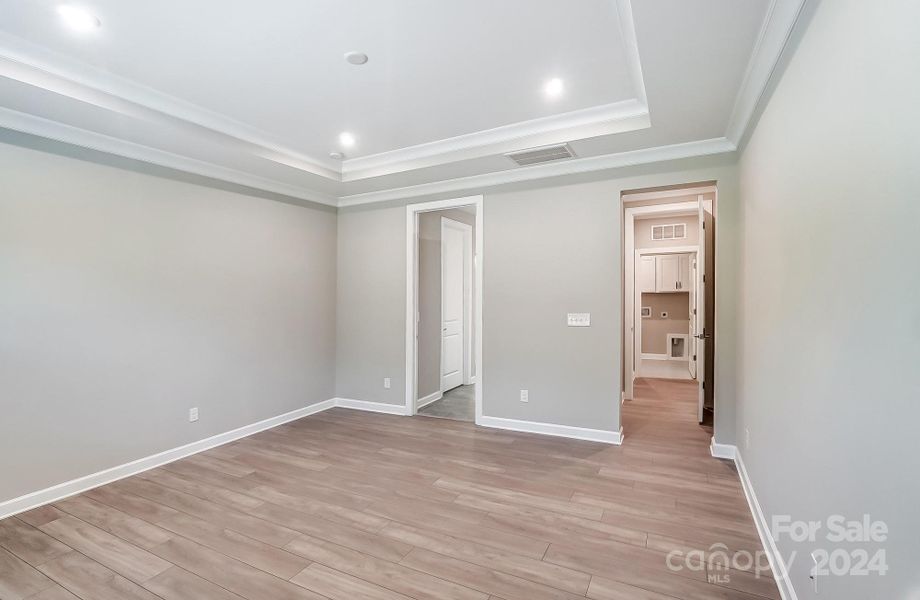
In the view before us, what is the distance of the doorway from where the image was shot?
4730mm

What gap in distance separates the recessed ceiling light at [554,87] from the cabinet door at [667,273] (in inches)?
208

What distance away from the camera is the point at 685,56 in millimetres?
2289

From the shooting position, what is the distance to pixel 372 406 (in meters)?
5.25

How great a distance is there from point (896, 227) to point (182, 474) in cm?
437

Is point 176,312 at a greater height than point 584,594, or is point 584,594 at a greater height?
point 176,312

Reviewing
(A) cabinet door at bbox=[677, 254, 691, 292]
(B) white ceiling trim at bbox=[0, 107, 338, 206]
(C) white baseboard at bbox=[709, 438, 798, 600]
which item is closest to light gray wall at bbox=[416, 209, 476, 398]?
(B) white ceiling trim at bbox=[0, 107, 338, 206]

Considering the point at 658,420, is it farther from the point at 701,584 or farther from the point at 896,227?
the point at 896,227

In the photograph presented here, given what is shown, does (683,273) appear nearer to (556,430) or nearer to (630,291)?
(630,291)

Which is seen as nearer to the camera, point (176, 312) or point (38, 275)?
point (38, 275)

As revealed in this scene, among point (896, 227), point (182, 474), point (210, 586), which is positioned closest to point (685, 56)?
point (896, 227)

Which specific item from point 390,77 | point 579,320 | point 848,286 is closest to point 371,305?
point 579,320

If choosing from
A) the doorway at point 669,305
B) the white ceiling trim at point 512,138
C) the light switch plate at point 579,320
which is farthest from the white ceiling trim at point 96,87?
the doorway at point 669,305

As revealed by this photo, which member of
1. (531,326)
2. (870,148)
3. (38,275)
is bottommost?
(531,326)

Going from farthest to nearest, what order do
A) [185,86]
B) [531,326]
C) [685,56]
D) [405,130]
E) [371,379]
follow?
[371,379] → [531,326] → [405,130] → [185,86] → [685,56]
